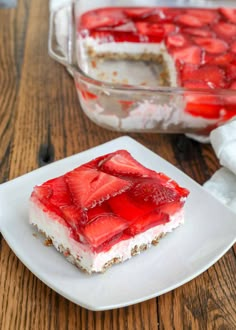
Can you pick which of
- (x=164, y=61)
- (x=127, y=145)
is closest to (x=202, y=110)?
(x=127, y=145)

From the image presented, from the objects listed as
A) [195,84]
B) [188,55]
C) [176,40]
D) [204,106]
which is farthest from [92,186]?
[176,40]

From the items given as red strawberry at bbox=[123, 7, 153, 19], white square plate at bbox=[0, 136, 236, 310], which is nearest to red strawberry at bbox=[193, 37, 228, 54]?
red strawberry at bbox=[123, 7, 153, 19]

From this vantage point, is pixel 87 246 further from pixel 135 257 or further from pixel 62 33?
pixel 62 33

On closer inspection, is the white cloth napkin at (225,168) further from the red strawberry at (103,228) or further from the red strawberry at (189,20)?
the red strawberry at (189,20)

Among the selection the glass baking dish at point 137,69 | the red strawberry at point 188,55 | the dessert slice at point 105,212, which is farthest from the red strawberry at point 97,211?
the red strawberry at point 188,55

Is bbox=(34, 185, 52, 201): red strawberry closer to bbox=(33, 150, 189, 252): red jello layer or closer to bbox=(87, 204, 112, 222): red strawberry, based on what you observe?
bbox=(33, 150, 189, 252): red jello layer

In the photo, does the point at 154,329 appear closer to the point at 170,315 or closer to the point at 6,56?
the point at 170,315
